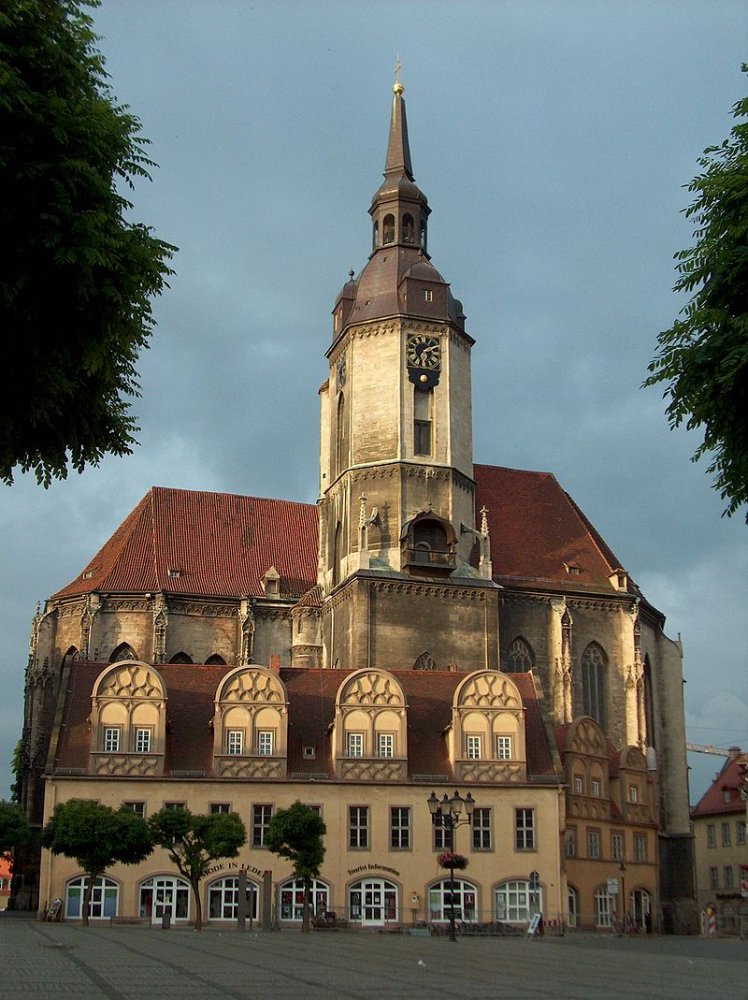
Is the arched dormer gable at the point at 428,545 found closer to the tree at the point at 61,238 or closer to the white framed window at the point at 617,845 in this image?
the white framed window at the point at 617,845

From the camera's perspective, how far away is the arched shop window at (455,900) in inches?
1734

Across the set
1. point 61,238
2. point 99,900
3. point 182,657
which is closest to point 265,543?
point 182,657

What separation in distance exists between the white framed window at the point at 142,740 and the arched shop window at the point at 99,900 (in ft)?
14.6

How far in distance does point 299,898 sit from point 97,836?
26.7ft

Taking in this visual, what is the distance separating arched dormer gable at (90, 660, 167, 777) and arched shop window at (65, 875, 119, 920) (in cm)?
363

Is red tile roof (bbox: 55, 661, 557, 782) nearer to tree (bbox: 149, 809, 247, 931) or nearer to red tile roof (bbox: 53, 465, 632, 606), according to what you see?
tree (bbox: 149, 809, 247, 931)

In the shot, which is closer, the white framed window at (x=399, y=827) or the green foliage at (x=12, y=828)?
the white framed window at (x=399, y=827)

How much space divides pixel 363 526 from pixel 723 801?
1461 inches

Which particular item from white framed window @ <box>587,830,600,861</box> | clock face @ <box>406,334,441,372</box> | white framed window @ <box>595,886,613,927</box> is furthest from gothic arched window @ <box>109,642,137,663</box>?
white framed window @ <box>595,886,613,927</box>

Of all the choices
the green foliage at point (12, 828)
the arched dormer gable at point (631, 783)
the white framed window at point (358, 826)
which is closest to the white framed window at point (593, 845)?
the arched dormer gable at point (631, 783)

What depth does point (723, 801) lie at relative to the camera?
264ft

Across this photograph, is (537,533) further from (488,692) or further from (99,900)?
(99,900)

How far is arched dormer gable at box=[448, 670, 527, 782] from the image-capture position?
153ft

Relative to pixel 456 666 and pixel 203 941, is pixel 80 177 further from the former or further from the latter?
pixel 456 666
